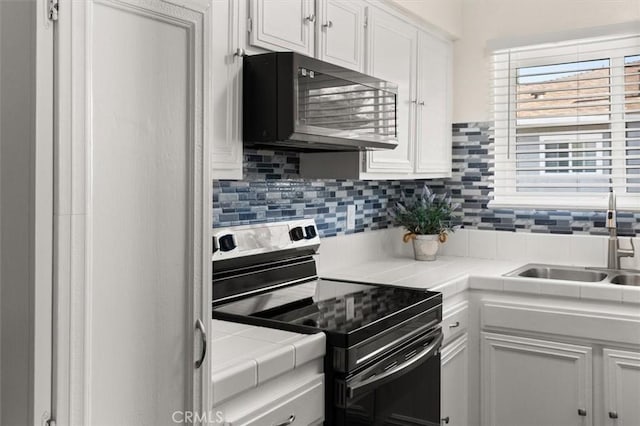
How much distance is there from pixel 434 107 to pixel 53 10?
250cm

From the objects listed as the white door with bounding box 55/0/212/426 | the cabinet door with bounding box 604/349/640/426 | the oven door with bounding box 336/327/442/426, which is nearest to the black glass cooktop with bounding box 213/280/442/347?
the oven door with bounding box 336/327/442/426

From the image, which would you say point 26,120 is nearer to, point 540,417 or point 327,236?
point 327,236

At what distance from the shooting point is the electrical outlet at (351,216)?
Result: 3098 mm

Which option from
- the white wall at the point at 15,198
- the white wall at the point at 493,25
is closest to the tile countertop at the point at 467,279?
the white wall at the point at 493,25

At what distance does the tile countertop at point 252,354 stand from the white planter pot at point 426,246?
1.62 meters

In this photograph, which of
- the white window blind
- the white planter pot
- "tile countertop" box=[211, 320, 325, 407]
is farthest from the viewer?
the white planter pot

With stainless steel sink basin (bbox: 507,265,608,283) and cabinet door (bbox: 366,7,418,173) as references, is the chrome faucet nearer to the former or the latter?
stainless steel sink basin (bbox: 507,265,608,283)

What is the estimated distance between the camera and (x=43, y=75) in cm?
99

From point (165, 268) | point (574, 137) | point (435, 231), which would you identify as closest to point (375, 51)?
point (435, 231)

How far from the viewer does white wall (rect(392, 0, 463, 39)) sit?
2.90m

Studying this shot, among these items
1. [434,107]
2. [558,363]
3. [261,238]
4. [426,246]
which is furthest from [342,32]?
[558,363]

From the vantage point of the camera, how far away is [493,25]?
3.43 meters

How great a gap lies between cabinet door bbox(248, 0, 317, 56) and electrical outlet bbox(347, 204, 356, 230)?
40.6 inches

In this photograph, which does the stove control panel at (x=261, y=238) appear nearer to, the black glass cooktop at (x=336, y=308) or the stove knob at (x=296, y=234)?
the stove knob at (x=296, y=234)
